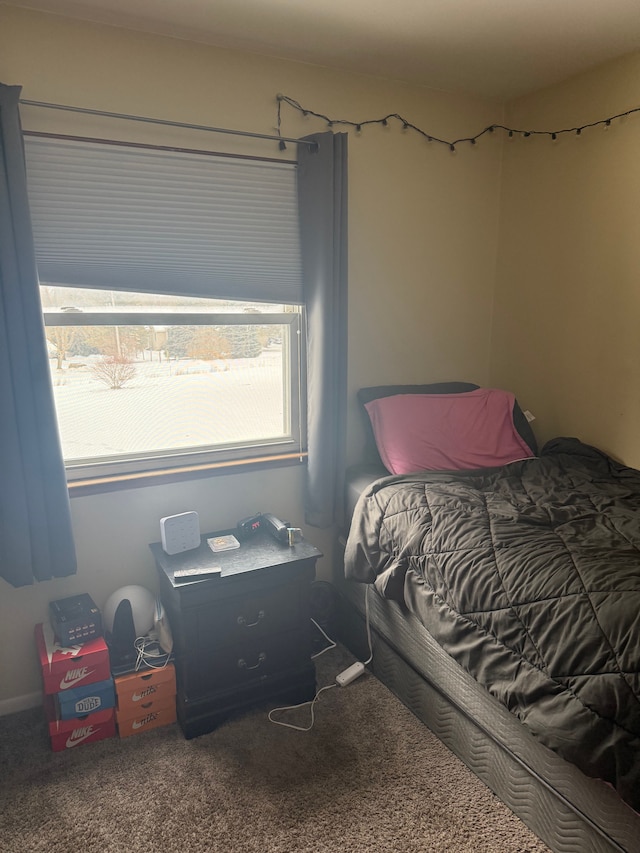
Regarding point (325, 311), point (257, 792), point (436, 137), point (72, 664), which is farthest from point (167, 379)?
point (436, 137)


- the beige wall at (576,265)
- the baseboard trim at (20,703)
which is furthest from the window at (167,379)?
the beige wall at (576,265)

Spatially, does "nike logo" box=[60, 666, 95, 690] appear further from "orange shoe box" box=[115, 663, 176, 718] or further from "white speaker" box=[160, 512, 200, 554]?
"white speaker" box=[160, 512, 200, 554]

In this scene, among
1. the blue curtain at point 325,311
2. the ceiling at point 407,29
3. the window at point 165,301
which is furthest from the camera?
the blue curtain at point 325,311

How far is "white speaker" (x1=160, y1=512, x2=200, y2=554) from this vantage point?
210 cm

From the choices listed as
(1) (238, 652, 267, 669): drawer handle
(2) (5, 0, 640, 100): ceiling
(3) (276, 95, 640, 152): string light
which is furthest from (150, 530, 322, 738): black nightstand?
(2) (5, 0, 640, 100): ceiling

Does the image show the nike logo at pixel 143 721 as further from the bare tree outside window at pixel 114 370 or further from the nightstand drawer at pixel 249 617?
the bare tree outside window at pixel 114 370

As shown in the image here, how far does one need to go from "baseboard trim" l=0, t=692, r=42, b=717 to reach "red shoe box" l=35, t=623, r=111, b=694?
0.32m

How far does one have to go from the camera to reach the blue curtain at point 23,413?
1.74 m

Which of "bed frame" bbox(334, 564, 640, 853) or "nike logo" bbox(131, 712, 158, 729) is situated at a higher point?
"bed frame" bbox(334, 564, 640, 853)

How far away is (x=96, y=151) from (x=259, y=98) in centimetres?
68

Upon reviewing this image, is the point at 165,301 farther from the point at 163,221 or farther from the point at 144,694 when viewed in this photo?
the point at 144,694

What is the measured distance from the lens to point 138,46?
6.55ft

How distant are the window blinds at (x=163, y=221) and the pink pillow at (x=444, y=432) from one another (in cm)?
68

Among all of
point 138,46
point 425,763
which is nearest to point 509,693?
point 425,763
